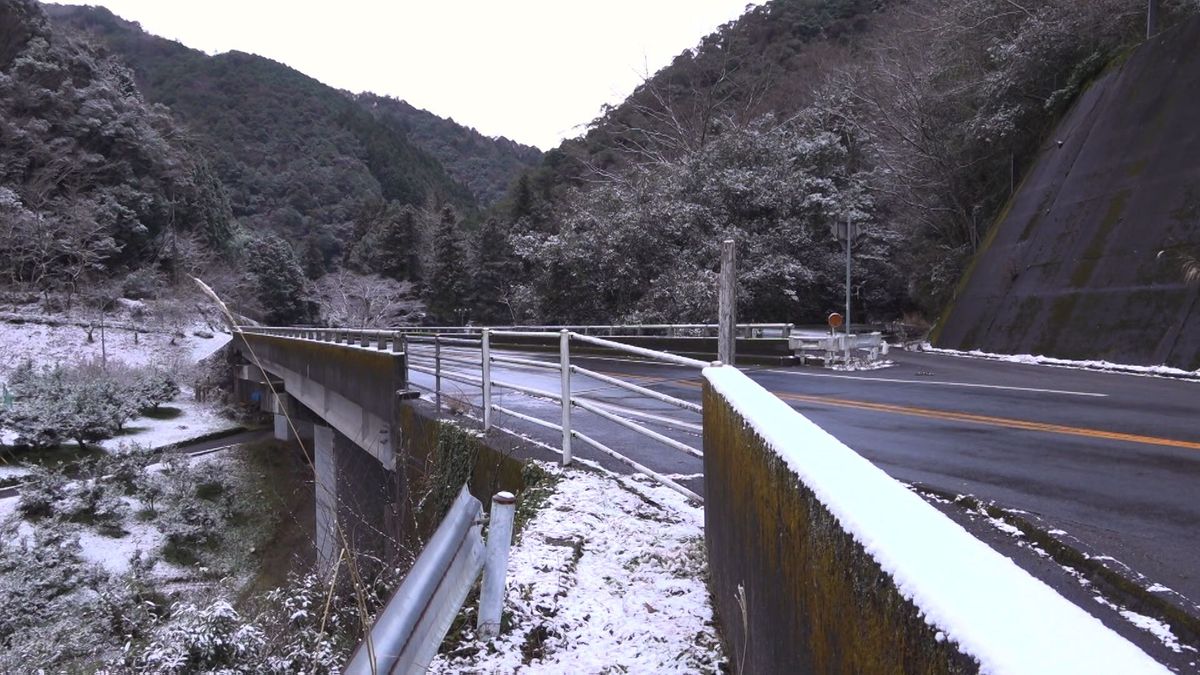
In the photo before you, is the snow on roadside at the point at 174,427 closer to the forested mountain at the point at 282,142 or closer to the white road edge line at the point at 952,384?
the white road edge line at the point at 952,384

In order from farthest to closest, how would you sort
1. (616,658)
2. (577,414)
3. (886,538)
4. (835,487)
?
(577,414), (616,658), (835,487), (886,538)

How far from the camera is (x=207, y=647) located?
455cm

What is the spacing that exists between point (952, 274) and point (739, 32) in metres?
40.7

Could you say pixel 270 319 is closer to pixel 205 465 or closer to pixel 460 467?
pixel 205 465

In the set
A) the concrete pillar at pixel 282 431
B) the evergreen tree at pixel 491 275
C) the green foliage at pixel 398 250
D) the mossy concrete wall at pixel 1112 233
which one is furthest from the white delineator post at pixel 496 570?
the green foliage at pixel 398 250

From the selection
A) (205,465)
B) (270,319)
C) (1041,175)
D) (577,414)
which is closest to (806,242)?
(1041,175)

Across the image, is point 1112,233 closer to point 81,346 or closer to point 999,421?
point 999,421

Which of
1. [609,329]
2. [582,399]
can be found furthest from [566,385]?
[609,329]

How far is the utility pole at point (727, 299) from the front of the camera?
4.22 metres

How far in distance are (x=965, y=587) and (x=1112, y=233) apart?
58.8 feet

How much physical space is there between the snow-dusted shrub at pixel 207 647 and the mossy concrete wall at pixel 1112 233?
14045mm

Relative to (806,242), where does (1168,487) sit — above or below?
below

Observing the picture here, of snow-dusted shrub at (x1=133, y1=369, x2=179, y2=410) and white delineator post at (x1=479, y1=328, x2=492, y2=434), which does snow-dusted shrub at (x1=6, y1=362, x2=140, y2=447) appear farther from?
white delineator post at (x1=479, y1=328, x2=492, y2=434)

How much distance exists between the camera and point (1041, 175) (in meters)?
20.1
